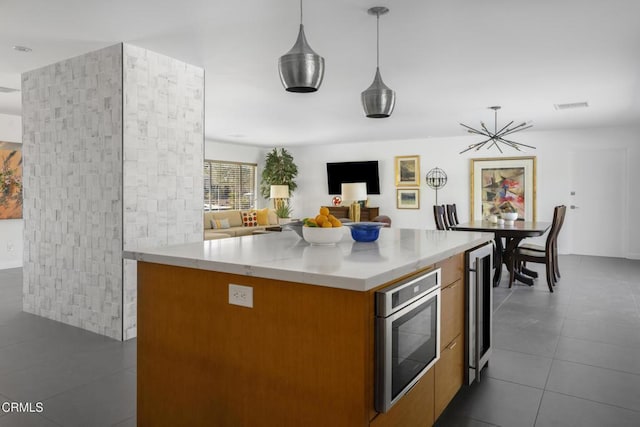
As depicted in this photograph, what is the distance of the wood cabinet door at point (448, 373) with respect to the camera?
219 centimetres

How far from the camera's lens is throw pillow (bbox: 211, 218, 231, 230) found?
8555 millimetres

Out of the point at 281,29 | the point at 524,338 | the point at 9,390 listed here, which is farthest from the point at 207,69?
the point at 524,338

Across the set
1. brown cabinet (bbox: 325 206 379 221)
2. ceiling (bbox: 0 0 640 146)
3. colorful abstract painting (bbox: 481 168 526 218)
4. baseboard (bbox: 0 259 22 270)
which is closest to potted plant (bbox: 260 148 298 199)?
Answer: brown cabinet (bbox: 325 206 379 221)

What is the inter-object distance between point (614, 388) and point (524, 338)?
91 centimetres

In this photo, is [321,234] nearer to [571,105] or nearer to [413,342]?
[413,342]

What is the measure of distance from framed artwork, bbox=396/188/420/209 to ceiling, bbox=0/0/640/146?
12.5ft

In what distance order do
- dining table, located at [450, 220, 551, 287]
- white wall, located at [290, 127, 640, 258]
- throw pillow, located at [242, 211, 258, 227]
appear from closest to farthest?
dining table, located at [450, 220, 551, 287]
white wall, located at [290, 127, 640, 258]
throw pillow, located at [242, 211, 258, 227]

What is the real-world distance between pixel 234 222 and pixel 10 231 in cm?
370

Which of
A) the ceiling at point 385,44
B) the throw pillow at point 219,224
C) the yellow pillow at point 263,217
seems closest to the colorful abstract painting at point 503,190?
the ceiling at point 385,44

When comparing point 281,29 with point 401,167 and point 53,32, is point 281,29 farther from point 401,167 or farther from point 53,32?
point 401,167

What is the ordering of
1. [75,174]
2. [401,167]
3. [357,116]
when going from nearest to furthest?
[75,174] < [357,116] < [401,167]

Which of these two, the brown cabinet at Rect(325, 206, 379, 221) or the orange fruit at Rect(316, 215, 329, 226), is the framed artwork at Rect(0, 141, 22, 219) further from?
the orange fruit at Rect(316, 215, 329, 226)

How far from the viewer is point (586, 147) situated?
8016mm

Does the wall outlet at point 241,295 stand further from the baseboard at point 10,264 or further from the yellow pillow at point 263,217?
the yellow pillow at point 263,217
